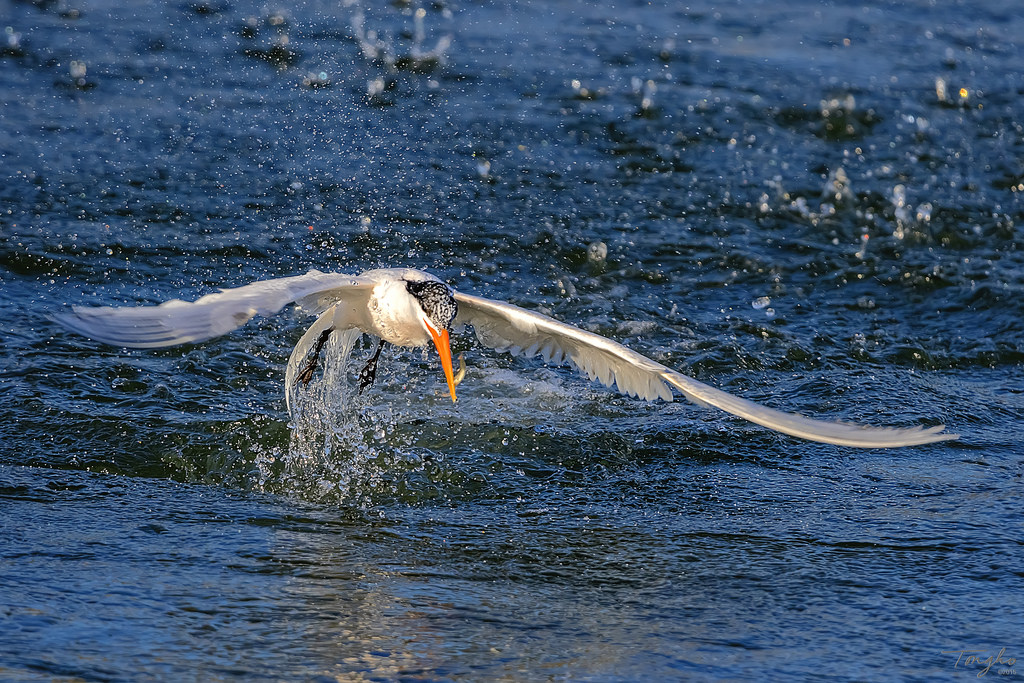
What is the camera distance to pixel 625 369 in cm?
544

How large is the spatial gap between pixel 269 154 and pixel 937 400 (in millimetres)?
4886

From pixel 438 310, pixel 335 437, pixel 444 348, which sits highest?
pixel 438 310

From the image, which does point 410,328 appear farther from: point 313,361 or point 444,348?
point 313,361

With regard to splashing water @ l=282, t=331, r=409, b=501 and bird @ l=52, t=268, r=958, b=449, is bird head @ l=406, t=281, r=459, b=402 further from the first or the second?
splashing water @ l=282, t=331, r=409, b=501

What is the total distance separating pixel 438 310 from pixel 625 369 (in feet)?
2.98

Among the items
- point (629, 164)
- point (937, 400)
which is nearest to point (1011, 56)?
point (629, 164)

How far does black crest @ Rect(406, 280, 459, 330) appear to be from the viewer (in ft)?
16.7

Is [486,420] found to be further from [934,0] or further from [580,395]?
[934,0]

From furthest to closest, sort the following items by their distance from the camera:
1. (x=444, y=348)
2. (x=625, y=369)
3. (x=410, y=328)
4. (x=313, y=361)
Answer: (x=313, y=361) < (x=625, y=369) < (x=410, y=328) < (x=444, y=348)
